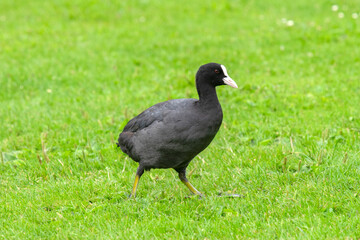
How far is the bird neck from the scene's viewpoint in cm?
463

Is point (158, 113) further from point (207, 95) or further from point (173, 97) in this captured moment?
point (173, 97)

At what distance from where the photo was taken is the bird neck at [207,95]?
463 centimetres

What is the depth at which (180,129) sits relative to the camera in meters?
4.51

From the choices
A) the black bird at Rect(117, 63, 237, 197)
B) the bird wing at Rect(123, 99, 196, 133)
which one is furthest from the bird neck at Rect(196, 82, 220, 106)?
the bird wing at Rect(123, 99, 196, 133)

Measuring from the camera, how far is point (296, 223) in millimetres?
3902

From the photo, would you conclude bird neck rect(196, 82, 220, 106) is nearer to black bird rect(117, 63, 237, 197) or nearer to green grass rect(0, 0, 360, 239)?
black bird rect(117, 63, 237, 197)

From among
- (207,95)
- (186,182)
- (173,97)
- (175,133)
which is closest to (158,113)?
(175,133)

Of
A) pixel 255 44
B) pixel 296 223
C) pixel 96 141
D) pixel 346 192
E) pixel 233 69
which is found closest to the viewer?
pixel 296 223

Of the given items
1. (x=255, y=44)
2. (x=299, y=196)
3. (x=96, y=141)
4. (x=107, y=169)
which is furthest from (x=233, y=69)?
(x=299, y=196)

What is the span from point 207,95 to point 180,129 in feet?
1.50

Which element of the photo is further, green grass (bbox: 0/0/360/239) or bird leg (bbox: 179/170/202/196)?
bird leg (bbox: 179/170/202/196)

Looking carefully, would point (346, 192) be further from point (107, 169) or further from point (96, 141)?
point (96, 141)

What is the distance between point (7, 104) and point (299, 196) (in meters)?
5.56

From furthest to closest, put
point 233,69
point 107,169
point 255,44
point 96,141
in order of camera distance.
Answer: point 255,44
point 233,69
point 96,141
point 107,169
